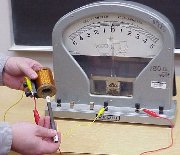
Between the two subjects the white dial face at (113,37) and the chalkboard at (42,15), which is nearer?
the white dial face at (113,37)

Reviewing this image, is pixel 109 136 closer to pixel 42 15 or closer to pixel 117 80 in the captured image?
pixel 117 80

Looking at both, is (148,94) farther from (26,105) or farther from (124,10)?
(26,105)

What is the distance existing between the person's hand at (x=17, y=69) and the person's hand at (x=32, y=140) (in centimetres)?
22

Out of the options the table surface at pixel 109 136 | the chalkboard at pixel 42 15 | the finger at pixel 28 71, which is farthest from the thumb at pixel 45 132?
the chalkboard at pixel 42 15

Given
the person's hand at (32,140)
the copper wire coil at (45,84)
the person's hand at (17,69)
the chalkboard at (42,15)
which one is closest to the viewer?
the person's hand at (32,140)

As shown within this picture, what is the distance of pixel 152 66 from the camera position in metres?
1.10

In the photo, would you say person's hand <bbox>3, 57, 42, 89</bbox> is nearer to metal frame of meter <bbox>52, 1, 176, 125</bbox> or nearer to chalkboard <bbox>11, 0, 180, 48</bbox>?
metal frame of meter <bbox>52, 1, 176, 125</bbox>

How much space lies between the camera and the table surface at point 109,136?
39.7 inches

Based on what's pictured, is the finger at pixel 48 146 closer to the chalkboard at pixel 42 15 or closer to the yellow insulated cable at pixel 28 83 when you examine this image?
the yellow insulated cable at pixel 28 83

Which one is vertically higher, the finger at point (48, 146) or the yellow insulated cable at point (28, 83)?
the yellow insulated cable at point (28, 83)

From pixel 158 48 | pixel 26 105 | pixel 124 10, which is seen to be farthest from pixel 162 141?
pixel 26 105

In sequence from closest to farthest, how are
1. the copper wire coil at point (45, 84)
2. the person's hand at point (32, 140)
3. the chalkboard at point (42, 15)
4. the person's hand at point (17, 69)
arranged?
the person's hand at point (32, 140) < the copper wire coil at point (45, 84) < the person's hand at point (17, 69) < the chalkboard at point (42, 15)

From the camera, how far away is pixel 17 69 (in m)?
1.20

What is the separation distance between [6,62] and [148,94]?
1.47 feet
